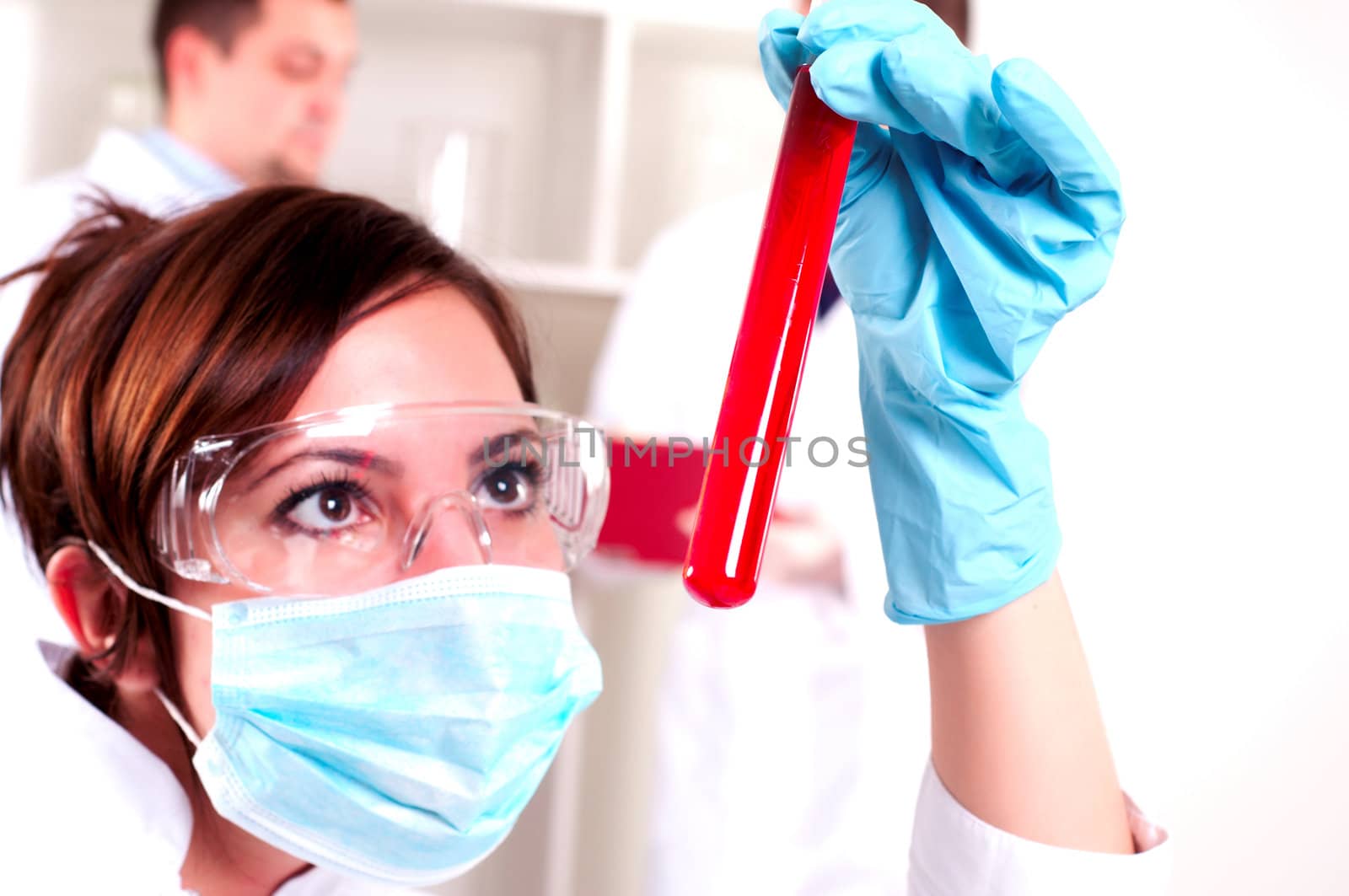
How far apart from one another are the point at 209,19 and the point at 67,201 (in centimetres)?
46

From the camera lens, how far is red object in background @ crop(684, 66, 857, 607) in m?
0.62

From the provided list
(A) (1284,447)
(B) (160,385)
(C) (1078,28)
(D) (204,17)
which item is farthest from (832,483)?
(D) (204,17)

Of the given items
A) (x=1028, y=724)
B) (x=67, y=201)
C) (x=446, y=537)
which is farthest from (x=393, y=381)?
(x=67, y=201)

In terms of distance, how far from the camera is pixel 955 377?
0.72 meters

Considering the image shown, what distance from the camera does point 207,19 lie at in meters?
1.95

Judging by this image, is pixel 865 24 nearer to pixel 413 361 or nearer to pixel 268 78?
pixel 413 361

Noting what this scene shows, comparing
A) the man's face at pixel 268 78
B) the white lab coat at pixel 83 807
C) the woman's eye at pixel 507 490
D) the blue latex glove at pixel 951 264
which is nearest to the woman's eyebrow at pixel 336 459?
the woman's eye at pixel 507 490

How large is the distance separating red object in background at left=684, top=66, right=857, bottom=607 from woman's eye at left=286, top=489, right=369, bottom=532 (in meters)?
0.38

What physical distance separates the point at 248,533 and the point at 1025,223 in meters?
0.61

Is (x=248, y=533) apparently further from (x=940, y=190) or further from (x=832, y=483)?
(x=832, y=483)

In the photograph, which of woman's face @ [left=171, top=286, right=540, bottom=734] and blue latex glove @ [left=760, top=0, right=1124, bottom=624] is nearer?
blue latex glove @ [left=760, top=0, right=1124, bottom=624]

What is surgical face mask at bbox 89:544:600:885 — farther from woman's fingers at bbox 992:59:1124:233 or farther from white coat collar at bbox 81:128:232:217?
white coat collar at bbox 81:128:232:217

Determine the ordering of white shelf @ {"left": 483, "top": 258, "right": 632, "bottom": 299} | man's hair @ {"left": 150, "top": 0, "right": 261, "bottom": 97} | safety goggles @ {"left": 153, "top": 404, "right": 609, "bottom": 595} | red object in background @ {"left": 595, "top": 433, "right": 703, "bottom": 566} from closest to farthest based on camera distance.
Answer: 1. safety goggles @ {"left": 153, "top": 404, "right": 609, "bottom": 595}
2. red object in background @ {"left": 595, "top": 433, "right": 703, "bottom": 566}
3. man's hair @ {"left": 150, "top": 0, "right": 261, "bottom": 97}
4. white shelf @ {"left": 483, "top": 258, "right": 632, "bottom": 299}

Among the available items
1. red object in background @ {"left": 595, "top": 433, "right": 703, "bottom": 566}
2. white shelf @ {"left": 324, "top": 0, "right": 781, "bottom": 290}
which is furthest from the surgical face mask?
white shelf @ {"left": 324, "top": 0, "right": 781, "bottom": 290}
